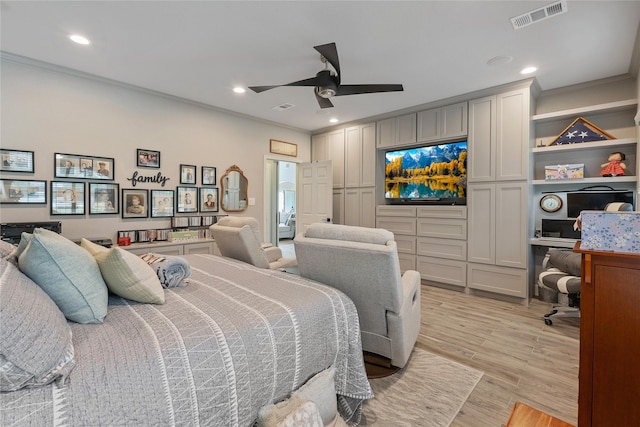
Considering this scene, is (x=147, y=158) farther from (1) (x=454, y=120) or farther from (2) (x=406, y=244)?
(1) (x=454, y=120)

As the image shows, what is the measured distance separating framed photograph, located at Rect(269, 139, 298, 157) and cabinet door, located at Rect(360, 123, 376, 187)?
1.40 metres

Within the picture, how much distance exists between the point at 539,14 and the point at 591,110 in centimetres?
187

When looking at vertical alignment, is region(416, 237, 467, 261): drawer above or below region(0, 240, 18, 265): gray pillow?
below

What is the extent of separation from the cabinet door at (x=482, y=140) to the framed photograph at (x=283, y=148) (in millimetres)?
3180

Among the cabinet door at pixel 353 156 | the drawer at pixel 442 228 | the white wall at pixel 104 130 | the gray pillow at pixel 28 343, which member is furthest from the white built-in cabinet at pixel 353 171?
the gray pillow at pixel 28 343

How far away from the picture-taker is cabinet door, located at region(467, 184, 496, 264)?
3893 mm

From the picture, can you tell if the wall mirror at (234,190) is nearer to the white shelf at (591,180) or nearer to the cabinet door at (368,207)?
the cabinet door at (368,207)

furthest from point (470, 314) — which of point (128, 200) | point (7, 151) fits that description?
point (7, 151)

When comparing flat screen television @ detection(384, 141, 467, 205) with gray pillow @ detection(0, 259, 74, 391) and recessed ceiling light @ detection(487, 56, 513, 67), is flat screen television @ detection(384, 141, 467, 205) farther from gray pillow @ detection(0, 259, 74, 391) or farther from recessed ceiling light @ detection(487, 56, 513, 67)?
gray pillow @ detection(0, 259, 74, 391)

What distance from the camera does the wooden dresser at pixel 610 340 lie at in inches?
39.3

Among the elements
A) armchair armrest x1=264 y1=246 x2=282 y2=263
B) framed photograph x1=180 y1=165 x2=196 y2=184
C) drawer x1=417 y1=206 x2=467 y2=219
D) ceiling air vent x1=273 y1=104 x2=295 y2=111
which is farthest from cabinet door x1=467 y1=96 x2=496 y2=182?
framed photograph x1=180 y1=165 x2=196 y2=184

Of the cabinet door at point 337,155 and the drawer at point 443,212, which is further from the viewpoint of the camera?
the cabinet door at point 337,155

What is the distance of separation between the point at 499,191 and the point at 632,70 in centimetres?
177

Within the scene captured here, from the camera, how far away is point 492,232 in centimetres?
388
